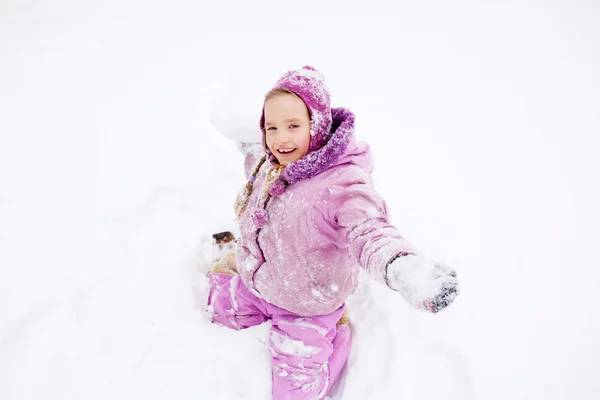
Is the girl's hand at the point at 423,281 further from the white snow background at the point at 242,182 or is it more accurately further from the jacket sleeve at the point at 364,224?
the white snow background at the point at 242,182

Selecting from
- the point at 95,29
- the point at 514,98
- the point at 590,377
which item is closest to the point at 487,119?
the point at 514,98

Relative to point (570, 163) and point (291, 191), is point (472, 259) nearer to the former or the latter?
point (291, 191)

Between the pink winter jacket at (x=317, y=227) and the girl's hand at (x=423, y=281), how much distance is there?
0.59ft

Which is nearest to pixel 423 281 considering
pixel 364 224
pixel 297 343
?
pixel 364 224

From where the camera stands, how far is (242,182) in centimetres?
267

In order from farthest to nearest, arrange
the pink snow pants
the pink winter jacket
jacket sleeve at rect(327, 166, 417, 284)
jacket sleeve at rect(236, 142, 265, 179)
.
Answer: jacket sleeve at rect(236, 142, 265, 179) < the pink snow pants < the pink winter jacket < jacket sleeve at rect(327, 166, 417, 284)

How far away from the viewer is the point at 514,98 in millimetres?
3598

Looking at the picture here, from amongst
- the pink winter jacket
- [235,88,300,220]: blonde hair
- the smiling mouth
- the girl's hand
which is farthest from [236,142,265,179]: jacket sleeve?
the girl's hand

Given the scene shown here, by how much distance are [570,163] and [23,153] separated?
3.63 metres

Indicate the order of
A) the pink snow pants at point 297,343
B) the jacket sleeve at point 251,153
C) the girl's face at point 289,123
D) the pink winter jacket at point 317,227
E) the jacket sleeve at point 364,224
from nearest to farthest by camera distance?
the jacket sleeve at point 364,224 < the pink winter jacket at point 317,227 < the girl's face at point 289,123 < the pink snow pants at point 297,343 < the jacket sleeve at point 251,153

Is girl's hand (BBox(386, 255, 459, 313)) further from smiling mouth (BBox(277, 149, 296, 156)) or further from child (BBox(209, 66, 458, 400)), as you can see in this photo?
smiling mouth (BBox(277, 149, 296, 156))

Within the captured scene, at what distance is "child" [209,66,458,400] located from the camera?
142 cm

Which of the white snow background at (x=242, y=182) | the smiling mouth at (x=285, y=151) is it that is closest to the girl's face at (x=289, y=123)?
the smiling mouth at (x=285, y=151)

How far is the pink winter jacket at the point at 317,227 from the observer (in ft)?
4.48
